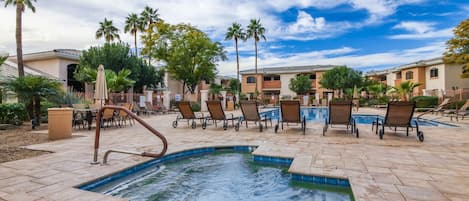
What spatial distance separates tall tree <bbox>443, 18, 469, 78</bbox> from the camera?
17.7 meters

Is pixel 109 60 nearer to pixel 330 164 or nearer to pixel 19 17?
pixel 19 17

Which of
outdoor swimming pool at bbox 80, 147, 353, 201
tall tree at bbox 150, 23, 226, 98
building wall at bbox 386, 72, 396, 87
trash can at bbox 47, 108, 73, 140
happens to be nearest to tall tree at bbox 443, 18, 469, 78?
building wall at bbox 386, 72, 396, 87

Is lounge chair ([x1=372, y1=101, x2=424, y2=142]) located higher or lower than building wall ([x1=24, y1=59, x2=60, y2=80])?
lower

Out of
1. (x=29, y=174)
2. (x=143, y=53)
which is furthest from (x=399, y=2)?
(x=143, y=53)

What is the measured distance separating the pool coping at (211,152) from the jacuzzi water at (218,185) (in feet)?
0.26

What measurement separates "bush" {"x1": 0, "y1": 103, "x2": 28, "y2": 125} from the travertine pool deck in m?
5.51

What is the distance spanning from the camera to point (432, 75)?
1087 inches

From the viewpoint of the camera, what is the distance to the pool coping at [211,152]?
3.61m

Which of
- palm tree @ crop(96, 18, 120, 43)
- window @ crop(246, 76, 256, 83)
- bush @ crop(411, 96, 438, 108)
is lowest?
bush @ crop(411, 96, 438, 108)

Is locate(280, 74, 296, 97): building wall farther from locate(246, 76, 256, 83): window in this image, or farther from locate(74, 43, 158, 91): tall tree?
locate(74, 43, 158, 91): tall tree

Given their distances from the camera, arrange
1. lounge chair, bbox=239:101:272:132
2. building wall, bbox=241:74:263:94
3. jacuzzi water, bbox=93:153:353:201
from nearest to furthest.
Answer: jacuzzi water, bbox=93:153:353:201 → lounge chair, bbox=239:101:272:132 → building wall, bbox=241:74:263:94

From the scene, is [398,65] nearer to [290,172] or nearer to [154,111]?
[154,111]

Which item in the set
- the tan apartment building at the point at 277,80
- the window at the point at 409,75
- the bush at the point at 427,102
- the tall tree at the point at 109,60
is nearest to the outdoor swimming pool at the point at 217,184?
the tall tree at the point at 109,60

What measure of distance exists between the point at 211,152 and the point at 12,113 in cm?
933
